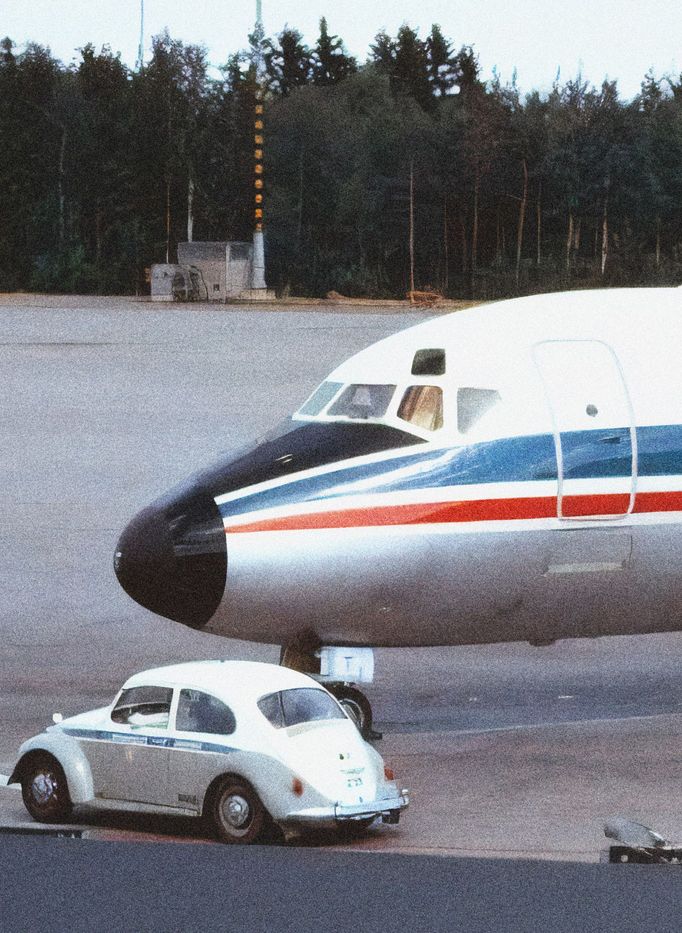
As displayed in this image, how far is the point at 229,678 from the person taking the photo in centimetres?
1902

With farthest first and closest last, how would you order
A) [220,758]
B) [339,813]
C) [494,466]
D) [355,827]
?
[494,466] < [355,827] < [220,758] < [339,813]

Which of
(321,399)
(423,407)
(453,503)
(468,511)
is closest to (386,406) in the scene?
(423,407)

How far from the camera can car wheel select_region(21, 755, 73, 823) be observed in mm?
19281

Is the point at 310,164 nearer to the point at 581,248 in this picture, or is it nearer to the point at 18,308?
the point at 581,248

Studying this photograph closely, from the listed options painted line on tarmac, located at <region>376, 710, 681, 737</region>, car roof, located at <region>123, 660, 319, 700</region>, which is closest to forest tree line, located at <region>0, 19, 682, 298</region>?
painted line on tarmac, located at <region>376, 710, 681, 737</region>

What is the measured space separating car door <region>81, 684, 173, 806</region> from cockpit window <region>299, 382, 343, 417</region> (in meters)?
4.61

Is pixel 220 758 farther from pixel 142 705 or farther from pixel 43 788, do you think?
pixel 43 788

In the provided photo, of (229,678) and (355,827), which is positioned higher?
(229,678)

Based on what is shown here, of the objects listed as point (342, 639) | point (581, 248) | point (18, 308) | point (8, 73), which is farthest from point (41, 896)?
point (8, 73)

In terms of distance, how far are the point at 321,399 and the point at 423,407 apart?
4.33ft

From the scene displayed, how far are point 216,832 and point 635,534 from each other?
656 cm

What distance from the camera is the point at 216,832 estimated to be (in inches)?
728

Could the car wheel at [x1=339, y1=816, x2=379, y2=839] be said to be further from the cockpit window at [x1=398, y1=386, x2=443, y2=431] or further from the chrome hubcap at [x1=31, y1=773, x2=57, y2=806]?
the cockpit window at [x1=398, y1=386, x2=443, y2=431]

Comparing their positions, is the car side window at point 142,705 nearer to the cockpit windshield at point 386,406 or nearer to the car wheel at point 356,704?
the car wheel at point 356,704
